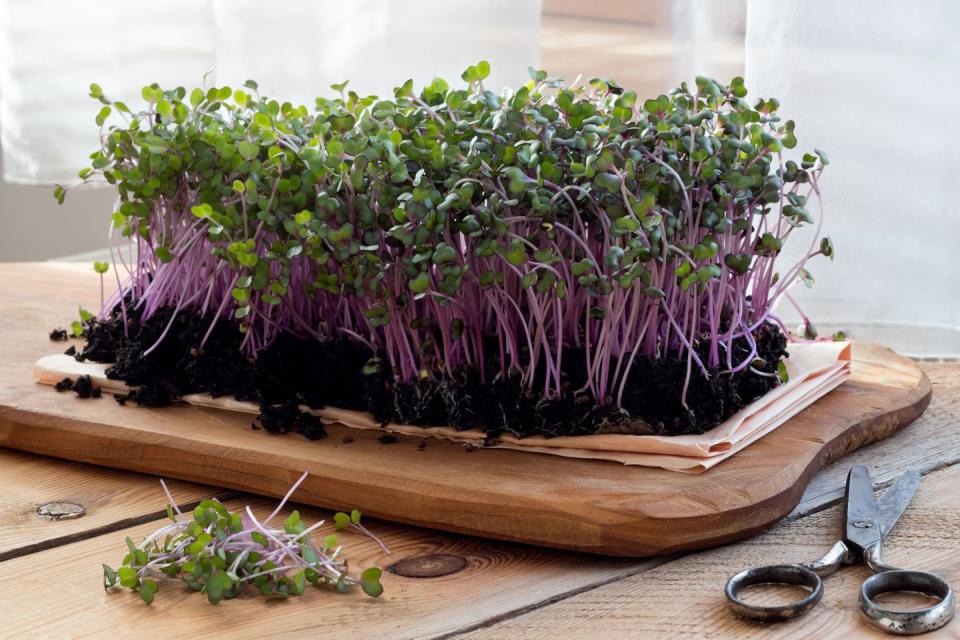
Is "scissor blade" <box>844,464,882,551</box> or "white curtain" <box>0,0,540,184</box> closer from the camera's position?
"scissor blade" <box>844,464,882,551</box>

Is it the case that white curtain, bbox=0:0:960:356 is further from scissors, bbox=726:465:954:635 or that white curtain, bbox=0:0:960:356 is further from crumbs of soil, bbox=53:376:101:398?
crumbs of soil, bbox=53:376:101:398

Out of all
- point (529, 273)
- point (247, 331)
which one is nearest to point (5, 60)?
point (247, 331)

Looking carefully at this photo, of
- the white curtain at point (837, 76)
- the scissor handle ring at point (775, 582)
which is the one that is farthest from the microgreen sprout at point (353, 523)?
the white curtain at point (837, 76)

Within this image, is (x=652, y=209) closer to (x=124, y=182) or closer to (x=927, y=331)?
(x=124, y=182)

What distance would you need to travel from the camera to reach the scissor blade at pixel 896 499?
854mm

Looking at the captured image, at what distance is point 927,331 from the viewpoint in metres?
1.47

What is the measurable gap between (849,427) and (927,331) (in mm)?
511

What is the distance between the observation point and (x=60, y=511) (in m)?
0.93

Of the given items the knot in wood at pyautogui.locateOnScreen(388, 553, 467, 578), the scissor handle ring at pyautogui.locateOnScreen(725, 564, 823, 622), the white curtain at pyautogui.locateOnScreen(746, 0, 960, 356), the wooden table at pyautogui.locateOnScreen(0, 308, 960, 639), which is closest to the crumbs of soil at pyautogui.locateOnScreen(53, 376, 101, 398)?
the wooden table at pyautogui.locateOnScreen(0, 308, 960, 639)

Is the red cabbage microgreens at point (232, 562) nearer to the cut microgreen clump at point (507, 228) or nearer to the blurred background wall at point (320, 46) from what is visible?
the cut microgreen clump at point (507, 228)

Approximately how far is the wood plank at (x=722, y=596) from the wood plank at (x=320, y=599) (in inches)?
1.1

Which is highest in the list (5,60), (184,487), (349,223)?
(5,60)

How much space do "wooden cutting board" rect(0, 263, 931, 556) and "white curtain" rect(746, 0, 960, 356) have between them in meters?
0.31

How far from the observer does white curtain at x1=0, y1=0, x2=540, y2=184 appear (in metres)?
1.66
